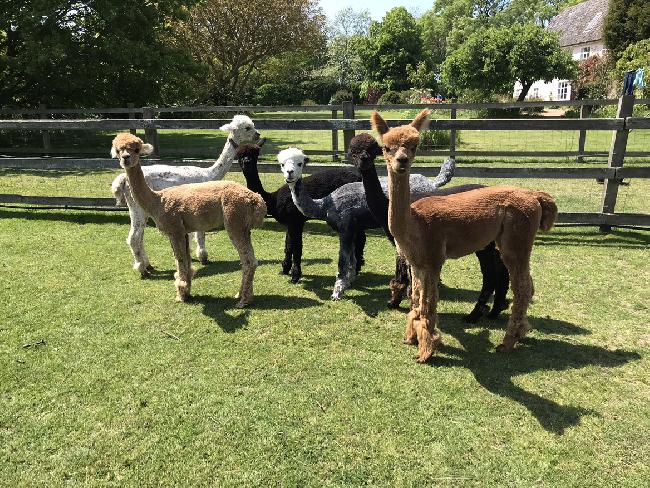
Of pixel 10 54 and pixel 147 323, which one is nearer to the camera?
pixel 147 323

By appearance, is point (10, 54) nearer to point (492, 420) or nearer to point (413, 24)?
point (492, 420)

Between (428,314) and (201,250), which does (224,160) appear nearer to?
(201,250)

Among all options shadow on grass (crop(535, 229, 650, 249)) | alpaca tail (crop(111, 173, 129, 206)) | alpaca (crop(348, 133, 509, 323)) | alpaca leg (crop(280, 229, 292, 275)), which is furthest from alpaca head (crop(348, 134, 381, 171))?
shadow on grass (crop(535, 229, 650, 249))

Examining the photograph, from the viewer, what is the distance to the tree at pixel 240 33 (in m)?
33.3

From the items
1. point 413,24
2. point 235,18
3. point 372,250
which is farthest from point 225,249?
point 413,24

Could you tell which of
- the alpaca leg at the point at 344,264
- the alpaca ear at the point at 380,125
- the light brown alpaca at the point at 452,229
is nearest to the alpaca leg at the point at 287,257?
the alpaca leg at the point at 344,264

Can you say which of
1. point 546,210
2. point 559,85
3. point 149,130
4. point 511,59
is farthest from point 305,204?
point 559,85

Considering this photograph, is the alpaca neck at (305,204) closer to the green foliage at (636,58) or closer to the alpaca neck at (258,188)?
the alpaca neck at (258,188)

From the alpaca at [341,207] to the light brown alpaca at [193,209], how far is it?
20.2 inches

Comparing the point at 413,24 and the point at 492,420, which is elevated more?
the point at 413,24

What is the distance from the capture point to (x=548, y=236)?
7.57 metres

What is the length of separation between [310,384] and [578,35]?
54889 millimetres

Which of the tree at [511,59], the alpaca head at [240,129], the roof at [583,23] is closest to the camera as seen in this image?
the alpaca head at [240,129]

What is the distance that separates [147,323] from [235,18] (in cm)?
3341
